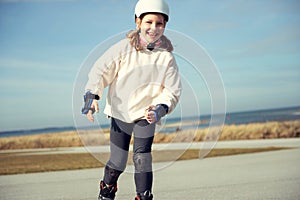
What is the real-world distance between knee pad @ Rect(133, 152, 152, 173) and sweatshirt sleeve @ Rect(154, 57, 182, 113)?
36 centimetres

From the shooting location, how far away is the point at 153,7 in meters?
3.33

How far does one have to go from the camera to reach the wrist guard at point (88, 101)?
130 inches

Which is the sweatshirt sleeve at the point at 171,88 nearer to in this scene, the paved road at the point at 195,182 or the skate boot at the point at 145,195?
the skate boot at the point at 145,195

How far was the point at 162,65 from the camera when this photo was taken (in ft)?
11.4

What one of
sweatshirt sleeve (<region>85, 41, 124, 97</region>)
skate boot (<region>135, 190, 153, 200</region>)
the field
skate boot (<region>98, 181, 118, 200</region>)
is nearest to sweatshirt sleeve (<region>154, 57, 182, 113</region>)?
sweatshirt sleeve (<region>85, 41, 124, 97</region>)

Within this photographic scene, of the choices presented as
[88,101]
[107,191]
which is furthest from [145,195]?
[88,101]

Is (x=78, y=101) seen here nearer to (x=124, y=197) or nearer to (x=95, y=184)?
(x=124, y=197)

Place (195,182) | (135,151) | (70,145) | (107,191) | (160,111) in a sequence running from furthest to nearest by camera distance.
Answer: (70,145), (195,182), (107,191), (135,151), (160,111)

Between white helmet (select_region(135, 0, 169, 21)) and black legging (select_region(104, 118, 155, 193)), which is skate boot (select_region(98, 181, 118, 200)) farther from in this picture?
white helmet (select_region(135, 0, 169, 21))

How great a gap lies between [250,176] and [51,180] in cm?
234

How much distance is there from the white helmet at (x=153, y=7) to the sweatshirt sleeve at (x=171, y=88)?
1.17 feet

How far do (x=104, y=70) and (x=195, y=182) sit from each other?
7.46 feet

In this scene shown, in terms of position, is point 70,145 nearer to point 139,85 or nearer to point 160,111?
point 139,85

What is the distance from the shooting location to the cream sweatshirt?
3416 millimetres
